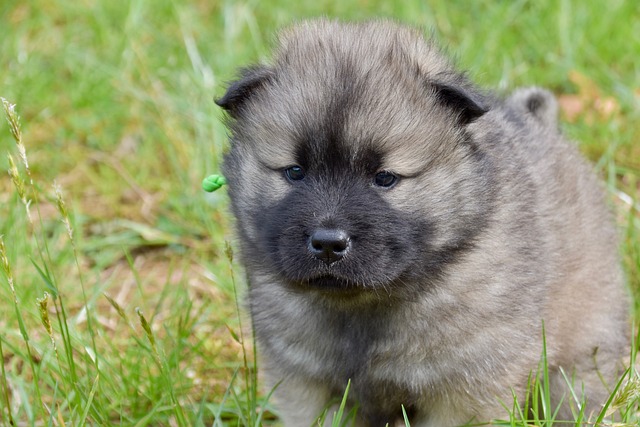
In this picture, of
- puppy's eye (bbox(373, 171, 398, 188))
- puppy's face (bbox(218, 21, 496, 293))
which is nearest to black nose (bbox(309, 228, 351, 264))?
puppy's face (bbox(218, 21, 496, 293))

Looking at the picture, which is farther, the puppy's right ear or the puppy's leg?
the puppy's leg

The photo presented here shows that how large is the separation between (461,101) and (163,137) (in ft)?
10.0

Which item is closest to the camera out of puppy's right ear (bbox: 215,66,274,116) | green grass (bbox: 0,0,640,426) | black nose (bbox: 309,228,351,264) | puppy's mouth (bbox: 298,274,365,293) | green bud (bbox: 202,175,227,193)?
black nose (bbox: 309,228,351,264)

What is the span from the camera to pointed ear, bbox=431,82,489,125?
10.8 ft

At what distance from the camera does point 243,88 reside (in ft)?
11.4

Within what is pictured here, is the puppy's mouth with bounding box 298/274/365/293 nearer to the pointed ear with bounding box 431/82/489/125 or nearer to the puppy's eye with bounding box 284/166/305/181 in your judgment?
the puppy's eye with bounding box 284/166/305/181

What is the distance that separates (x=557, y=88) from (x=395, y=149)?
3.49 meters

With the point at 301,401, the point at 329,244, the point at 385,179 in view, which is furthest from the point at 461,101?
the point at 301,401

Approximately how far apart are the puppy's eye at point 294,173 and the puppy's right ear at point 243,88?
37 cm

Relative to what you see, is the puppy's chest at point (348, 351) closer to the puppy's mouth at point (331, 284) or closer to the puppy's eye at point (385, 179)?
the puppy's mouth at point (331, 284)

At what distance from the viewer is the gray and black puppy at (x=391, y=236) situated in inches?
124

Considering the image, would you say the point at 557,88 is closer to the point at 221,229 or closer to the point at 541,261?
the point at 221,229

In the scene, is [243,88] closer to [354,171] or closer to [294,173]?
[294,173]

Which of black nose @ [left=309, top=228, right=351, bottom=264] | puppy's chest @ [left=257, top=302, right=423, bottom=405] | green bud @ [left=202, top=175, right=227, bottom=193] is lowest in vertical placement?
puppy's chest @ [left=257, top=302, right=423, bottom=405]
